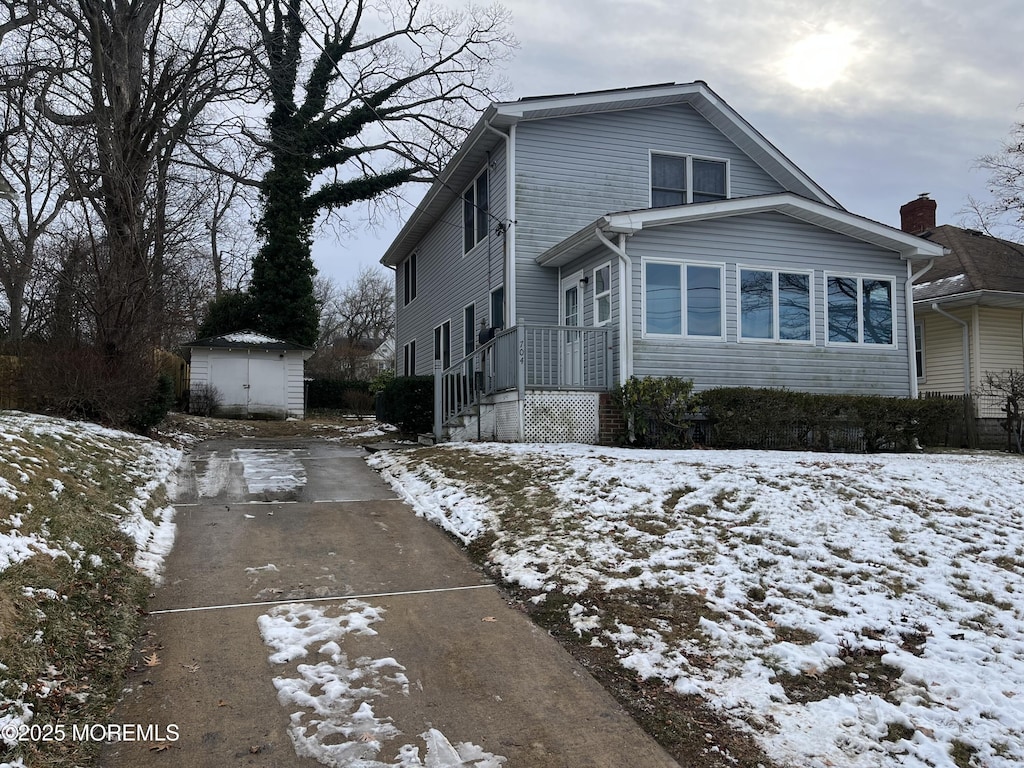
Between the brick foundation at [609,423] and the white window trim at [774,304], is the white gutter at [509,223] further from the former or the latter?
the white window trim at [774,304]

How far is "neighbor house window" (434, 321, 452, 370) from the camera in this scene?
18.6 meters

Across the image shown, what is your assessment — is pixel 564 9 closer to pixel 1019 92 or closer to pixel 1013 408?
pixel 1013 408

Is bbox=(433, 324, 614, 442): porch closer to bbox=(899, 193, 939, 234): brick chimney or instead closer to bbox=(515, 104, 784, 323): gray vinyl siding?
bbox=(515, 104, 784, 323): gray vinyl siding

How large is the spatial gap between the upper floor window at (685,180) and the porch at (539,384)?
4.53 metres

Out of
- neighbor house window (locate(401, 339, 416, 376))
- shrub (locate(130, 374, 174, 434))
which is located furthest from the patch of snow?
neighbor house window (locate(401, 339, 416, 376))

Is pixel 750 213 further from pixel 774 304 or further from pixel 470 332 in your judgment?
pixel 470 332

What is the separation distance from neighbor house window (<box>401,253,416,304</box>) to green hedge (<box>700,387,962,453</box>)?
13.4 metres

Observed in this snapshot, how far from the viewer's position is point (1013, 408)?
1426 cm

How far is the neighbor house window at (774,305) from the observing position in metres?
12.7

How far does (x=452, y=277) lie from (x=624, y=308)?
295 inches

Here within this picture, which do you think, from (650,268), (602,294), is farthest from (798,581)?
(602,294)

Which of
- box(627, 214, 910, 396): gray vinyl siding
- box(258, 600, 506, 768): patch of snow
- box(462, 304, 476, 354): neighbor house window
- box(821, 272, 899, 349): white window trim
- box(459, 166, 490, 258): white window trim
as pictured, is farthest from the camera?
box(462, 304, 476, 354): neighbor house window

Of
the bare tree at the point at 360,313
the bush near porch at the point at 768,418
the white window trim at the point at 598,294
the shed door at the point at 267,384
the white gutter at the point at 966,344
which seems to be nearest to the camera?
the bush near porch at the point at 768,418

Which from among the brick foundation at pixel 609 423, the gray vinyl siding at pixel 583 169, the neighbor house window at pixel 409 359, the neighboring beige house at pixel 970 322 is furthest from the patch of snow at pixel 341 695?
the neighbor house window at pixel 409 359
